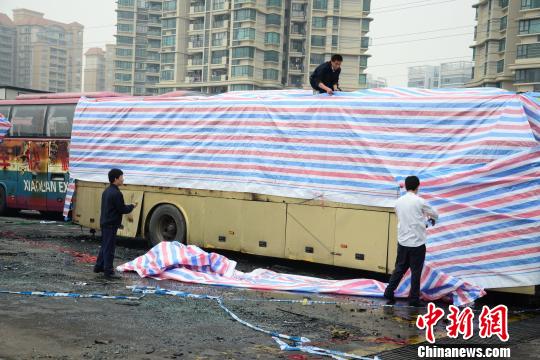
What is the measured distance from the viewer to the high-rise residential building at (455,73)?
17221 centimetres

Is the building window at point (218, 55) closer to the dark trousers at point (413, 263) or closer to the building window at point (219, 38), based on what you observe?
the building window at point (219, 38)

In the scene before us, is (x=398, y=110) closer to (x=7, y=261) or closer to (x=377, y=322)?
(x=377, y=322)

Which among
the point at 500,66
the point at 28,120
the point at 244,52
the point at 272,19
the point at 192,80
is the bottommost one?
the point at 28,120

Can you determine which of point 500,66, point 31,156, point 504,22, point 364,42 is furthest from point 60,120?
point 364,42

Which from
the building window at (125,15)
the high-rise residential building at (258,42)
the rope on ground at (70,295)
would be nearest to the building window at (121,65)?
the building window at (125,15)

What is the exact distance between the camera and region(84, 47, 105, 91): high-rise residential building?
179125mm

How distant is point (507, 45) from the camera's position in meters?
74.9

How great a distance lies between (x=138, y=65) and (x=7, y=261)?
Answer: 11606 cm

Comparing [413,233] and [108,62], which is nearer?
[413,233]

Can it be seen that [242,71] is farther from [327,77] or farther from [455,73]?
[455,73]

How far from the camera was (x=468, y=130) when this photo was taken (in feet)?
32.7

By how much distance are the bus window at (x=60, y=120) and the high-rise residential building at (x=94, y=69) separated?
16782cm

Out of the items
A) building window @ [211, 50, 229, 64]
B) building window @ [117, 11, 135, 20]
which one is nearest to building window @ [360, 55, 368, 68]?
building window @ [211, 50, 229, 64]

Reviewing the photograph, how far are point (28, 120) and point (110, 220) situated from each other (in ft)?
34.1
